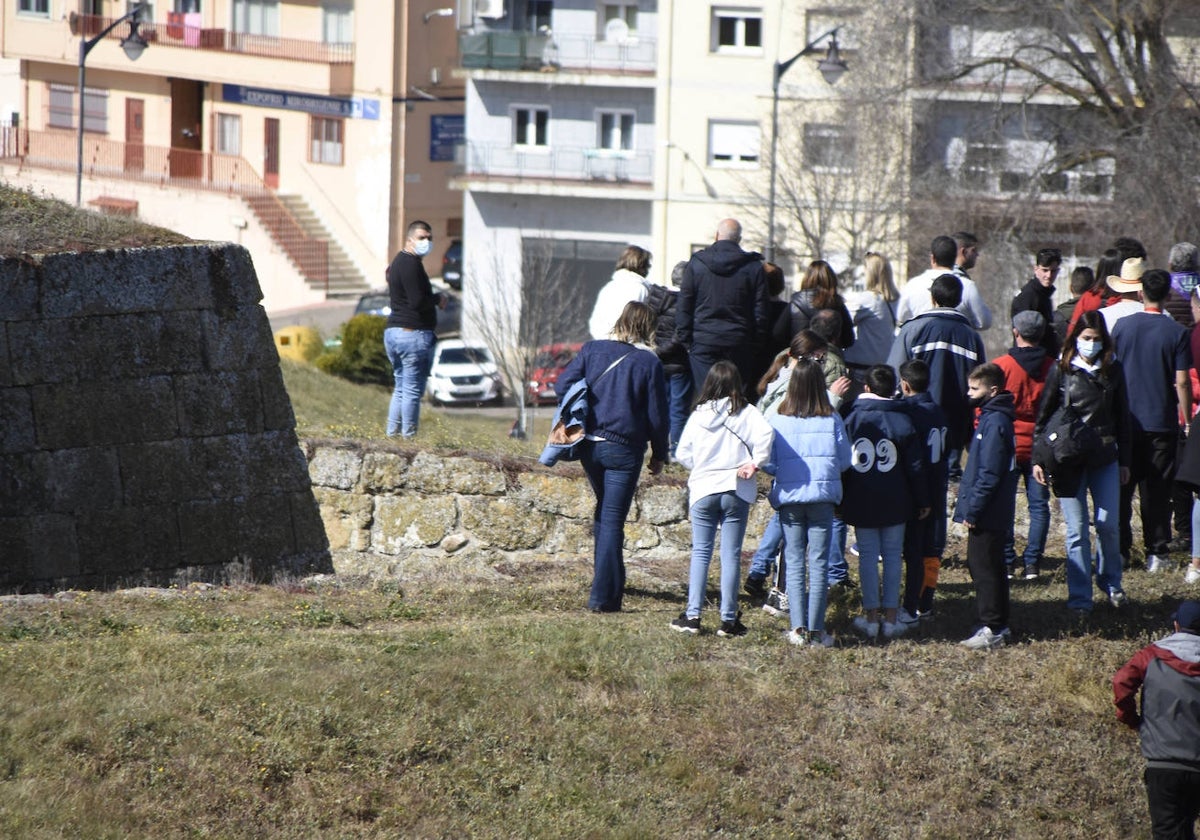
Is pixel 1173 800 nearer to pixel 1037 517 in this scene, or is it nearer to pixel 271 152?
pixel 1037 517

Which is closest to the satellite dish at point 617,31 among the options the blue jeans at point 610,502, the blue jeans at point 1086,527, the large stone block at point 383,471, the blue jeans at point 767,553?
the large stone block at point 383,471

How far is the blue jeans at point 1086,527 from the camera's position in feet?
30.0

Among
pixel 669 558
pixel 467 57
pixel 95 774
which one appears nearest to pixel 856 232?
pixel 467 57

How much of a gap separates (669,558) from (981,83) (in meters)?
23.3

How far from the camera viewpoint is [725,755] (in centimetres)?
732

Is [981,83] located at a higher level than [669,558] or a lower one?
higher

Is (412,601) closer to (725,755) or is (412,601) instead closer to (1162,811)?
(725,755)

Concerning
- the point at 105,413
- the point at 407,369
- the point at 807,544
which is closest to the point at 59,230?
the point at 105,413

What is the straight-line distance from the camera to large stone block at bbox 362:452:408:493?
12.1m

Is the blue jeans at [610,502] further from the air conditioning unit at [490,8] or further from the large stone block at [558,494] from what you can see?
the air conditioning unit at [490,8]

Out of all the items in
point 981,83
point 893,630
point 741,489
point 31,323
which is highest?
point 981,83

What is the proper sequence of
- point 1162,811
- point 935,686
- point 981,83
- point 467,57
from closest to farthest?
point 1162,811 → point 935,686 → point 981,83 → point 467,57

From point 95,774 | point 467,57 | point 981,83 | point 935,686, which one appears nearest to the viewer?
point 95,774

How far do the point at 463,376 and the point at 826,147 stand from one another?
11.1 m
